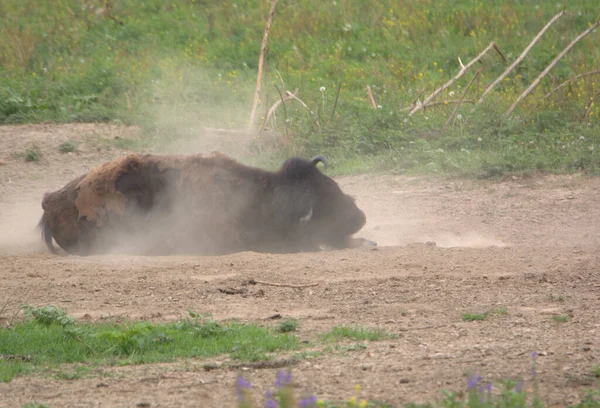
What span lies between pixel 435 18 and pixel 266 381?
18.6m

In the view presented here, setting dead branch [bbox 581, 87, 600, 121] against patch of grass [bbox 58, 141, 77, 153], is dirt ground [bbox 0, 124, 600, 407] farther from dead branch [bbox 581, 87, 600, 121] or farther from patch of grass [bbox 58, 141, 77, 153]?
dead branch [bbox 581, 87, 600, 121]

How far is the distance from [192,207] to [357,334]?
370 cm

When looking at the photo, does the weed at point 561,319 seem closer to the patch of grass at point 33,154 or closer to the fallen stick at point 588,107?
the fallen stick at point 588,107

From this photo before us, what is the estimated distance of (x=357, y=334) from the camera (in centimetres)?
575

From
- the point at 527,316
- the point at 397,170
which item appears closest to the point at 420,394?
the point at 527,316

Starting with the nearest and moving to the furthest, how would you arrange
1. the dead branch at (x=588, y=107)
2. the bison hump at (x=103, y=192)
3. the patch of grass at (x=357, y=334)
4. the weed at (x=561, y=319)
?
the patch of grass at (x=357, y=334)
the weed at (x=561, y=319)
the bison hump at (x=103, y=192)
the dead branch at (x=588, y=107)

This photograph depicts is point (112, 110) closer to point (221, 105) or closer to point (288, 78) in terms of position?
point (221, 105)

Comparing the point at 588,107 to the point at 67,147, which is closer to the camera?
the point at 588,107

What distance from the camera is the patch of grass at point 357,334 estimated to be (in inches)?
225

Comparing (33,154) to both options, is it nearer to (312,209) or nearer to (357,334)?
(312,209)

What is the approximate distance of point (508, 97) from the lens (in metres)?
15.7

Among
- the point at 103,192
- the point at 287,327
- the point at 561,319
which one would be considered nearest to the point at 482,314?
the point at 561,319

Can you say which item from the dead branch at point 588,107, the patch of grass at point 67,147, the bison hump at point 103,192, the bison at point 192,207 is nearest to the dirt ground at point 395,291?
the bison at point 192,207

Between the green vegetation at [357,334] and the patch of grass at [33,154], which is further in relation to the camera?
Result: the patch of grass at [33,154]
